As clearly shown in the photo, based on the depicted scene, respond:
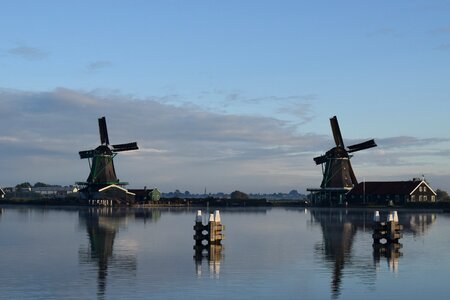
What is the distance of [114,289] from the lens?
26.5 meters

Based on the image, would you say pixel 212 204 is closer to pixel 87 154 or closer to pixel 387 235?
pixel 87 154

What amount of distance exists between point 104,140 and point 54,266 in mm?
104524

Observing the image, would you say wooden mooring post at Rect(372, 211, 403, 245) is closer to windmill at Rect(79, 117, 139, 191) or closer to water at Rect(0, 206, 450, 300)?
water at Rect(0, 206, 450, 300)

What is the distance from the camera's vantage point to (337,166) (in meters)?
133

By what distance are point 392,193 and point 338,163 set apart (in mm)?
11494

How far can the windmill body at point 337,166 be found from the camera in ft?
432

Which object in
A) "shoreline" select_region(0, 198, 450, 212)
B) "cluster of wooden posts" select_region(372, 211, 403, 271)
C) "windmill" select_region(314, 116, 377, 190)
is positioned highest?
"windmill" select_region(314, 116, 377, 190)

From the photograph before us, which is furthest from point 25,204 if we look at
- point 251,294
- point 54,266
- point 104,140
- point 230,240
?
point 251,294

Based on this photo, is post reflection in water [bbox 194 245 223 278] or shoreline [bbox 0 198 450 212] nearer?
post reflection in water [bbox 194 245 223 278]

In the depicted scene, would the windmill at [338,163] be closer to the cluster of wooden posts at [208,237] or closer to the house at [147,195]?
the house at [147,195]

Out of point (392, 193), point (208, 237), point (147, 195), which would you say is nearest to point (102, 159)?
point (147, 195)

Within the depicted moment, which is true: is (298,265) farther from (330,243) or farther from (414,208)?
(414,208)

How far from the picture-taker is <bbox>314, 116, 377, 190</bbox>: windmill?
432 ft

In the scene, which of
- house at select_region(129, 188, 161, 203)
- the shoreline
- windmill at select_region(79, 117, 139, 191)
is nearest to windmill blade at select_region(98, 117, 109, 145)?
windmill at select_region(79, 117, 139, 191)
